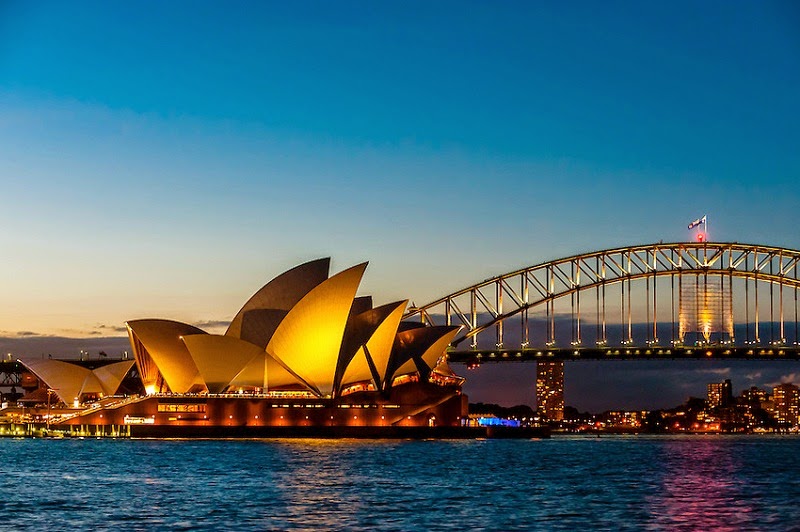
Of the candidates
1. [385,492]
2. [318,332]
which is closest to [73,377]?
[318,332]

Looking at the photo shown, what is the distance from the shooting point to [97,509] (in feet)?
131

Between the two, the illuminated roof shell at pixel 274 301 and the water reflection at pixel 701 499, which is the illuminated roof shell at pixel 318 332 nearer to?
the illuminated roof shell at pixel 274 301

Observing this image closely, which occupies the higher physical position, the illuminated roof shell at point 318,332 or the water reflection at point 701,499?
the illuminated roof shell at point 318,332

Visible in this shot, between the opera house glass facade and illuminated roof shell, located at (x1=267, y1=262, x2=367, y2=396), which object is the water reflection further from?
the opera house glass facade

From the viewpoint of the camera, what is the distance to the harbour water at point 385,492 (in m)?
37.3

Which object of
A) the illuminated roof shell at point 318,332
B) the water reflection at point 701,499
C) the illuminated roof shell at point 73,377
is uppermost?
the illuminated roof shell at point 318,332

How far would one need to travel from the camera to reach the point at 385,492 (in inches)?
1853

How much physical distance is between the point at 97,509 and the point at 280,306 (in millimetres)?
57379

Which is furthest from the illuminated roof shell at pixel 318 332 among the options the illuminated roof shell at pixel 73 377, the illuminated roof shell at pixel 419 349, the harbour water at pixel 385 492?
the illuminated roof shell at pixel 73 377

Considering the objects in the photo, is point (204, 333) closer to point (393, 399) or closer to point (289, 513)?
point (393, 399)

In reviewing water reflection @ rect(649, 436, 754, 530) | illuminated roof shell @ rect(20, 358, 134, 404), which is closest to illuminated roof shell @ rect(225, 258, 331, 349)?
water reflection @ rect(649, 436, 754, 530)

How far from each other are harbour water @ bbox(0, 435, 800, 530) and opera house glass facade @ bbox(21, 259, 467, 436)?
20.4 meters

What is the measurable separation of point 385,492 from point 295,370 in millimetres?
53951

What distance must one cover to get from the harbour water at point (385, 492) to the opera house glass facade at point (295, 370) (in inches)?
805
